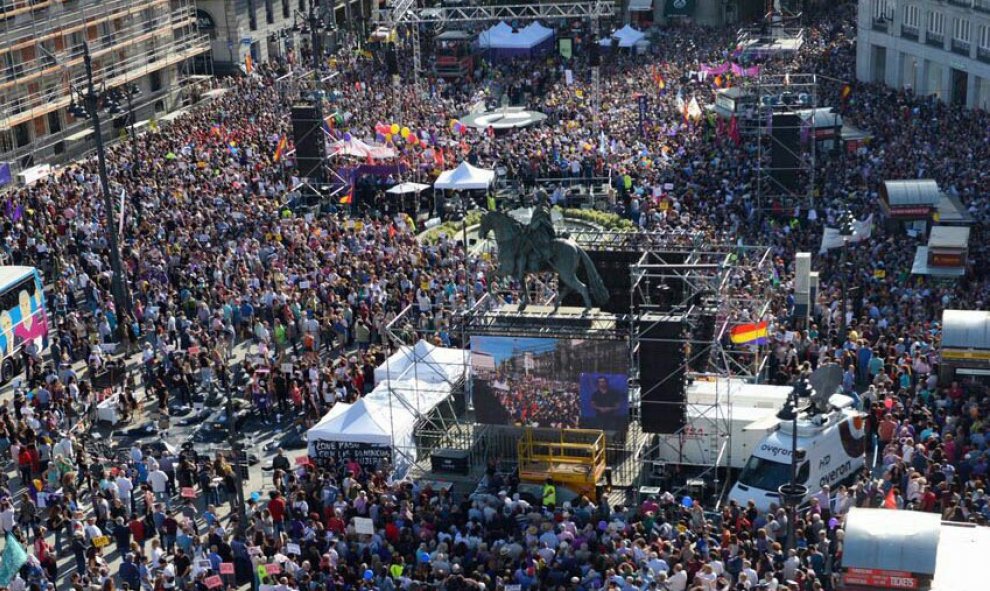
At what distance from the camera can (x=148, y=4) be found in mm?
Answer: 67625

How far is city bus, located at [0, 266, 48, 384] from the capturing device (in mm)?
36344

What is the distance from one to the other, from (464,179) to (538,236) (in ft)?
60.8

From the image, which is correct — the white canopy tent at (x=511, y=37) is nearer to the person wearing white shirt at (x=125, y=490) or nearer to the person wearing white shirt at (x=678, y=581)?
the person wearing white shirt at (x=125, y=490)

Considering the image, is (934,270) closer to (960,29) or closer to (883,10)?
(960,29)

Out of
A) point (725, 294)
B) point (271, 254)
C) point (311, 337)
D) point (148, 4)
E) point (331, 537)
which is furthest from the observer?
point (148, 4)

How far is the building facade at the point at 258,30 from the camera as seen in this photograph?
249 ft

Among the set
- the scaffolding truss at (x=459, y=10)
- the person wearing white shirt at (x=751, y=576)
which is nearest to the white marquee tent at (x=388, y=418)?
the person wearing white shirt at (x=751, y=576)

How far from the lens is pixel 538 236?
2938 centimetres

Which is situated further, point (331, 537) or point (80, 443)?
point (80, 443)

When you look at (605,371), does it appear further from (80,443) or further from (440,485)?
(80,443)

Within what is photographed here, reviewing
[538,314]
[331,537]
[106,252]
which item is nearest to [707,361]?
[538,314]

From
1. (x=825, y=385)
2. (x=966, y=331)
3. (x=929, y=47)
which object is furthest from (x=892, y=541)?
(x=929, y=47)

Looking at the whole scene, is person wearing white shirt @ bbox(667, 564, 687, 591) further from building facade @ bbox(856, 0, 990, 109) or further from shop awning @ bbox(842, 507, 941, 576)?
building facade @ bbox(856, 0, 990, 109)

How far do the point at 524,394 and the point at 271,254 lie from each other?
1505 centimetres
